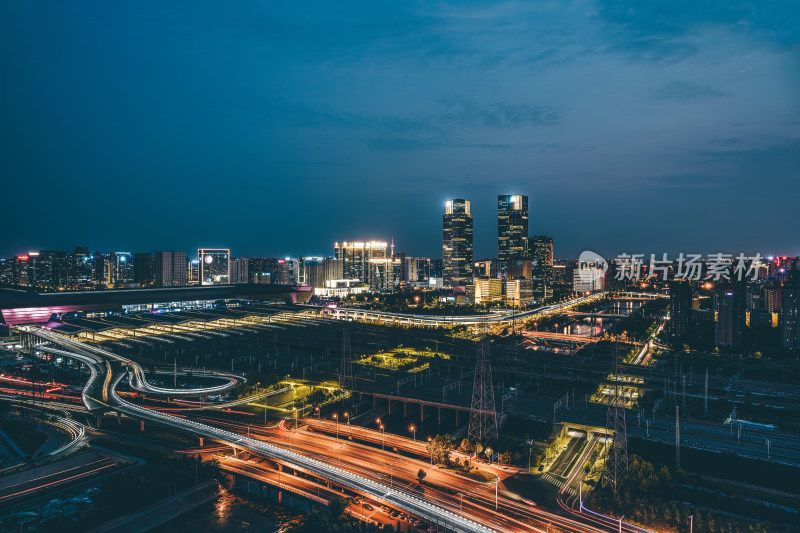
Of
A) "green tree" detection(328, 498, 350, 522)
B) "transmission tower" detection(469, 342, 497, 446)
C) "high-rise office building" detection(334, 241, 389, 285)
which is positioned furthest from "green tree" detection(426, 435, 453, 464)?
"high-rise office building" detection(334, 241, 389, 285)

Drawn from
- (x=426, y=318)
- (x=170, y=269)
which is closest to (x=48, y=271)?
(x=170, y=269)

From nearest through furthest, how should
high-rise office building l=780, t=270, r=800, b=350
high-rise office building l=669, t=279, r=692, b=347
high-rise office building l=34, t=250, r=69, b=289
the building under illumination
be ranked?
high-rise office building l=780, t=270, r=800, b=350 → high-rise office building l=669, t=279, r=692, b=347 → the building under illumination → high-rise office building l=34, t=250, r=69, b=289

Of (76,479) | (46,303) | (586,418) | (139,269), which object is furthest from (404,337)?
(139,269)

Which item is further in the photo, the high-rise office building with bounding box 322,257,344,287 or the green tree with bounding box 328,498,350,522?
the high-rise office building with bounding box 322,257,344,287

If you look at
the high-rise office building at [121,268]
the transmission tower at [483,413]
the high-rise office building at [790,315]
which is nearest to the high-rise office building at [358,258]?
the high-rise office building at [121,268]

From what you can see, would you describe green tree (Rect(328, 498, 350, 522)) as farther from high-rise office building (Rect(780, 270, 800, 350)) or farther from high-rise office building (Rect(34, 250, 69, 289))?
high-rise office building (Rect(34, 250, 69, 289))

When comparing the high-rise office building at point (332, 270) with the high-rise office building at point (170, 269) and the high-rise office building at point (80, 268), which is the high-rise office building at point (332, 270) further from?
the high-rise office building at point (80, 268)

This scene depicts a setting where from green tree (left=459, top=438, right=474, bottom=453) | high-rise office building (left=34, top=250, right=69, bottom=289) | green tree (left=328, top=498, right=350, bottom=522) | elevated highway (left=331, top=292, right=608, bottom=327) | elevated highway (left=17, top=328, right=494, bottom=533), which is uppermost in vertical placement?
high-rise office building (left=34, top=250, right=69, bottom=289)
